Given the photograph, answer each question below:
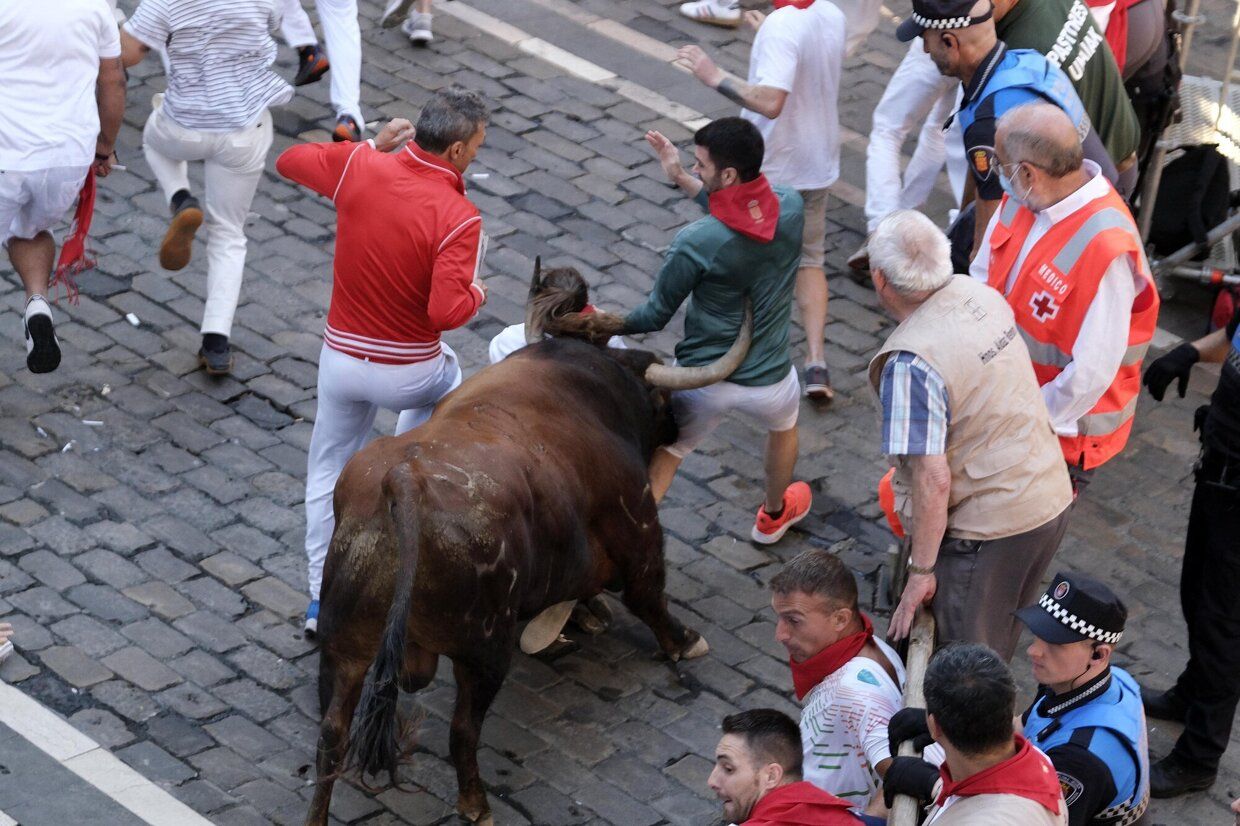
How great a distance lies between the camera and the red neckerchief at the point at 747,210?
675 cm

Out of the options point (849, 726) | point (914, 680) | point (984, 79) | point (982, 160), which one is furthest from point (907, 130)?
point (849, 726)

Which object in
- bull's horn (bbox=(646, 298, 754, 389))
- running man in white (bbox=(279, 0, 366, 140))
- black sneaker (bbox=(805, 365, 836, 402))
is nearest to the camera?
bull's horn (bbox=(646, 298, 754, 389))

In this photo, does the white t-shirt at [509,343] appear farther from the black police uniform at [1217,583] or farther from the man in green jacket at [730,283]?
the black police uniform at [1217,583]

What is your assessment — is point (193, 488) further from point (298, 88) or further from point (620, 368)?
point (298, 88)

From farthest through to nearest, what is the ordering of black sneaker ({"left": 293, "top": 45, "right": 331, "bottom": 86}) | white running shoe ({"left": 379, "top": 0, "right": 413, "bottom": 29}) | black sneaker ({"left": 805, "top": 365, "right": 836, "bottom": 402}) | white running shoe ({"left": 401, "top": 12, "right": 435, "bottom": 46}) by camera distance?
white running shoe ({"left": 401, "top": 12, "right": 435, "bottom": 46}), white running shoe ({"left": 379, "top": 0, "right": 413, "bottom": 29}), black sneaker ({"left": 293, "top": 45, "right": 331, "bottom": 86}), black sneaker ({"left": 805, "top": 365, "right": 836, "bottom": 402})

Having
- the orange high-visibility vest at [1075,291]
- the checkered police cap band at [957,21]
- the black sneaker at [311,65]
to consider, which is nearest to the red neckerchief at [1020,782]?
the orange high-visibility vest at [1075,291]

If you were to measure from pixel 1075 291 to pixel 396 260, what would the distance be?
257cm

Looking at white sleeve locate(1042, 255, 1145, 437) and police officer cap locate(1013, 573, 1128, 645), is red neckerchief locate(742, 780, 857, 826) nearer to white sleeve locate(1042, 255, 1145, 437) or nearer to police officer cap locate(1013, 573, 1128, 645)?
police officer cap locate(1013, 573, 1128, 645)

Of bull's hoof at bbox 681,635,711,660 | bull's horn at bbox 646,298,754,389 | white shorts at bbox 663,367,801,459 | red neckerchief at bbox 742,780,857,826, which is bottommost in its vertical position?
bull's hoof at bbox 681,635,711,660

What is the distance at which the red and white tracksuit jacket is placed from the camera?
248 inches

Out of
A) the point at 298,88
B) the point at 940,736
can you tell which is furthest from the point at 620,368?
the point at 298,88

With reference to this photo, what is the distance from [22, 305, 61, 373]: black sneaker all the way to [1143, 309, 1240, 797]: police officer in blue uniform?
5231mm

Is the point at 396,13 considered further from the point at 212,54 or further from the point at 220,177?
the point at 212,54

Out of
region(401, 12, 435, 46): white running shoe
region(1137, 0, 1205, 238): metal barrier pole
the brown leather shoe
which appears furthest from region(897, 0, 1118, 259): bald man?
region(401, 12, 435, 46): white running shoe
